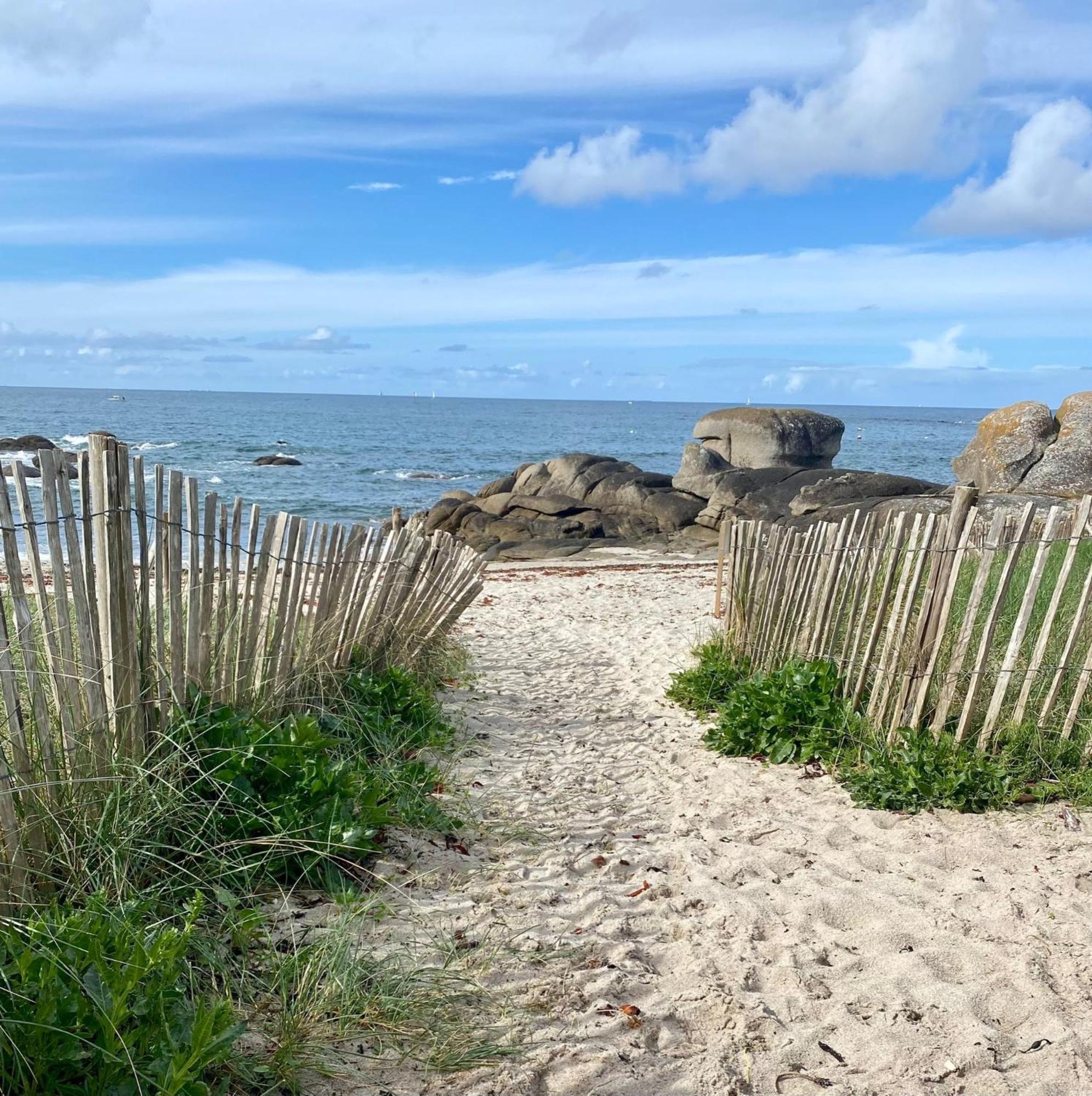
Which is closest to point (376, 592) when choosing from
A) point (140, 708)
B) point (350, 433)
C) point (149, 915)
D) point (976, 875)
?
point (140, 708)

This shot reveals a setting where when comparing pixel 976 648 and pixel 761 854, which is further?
pixel 976 648

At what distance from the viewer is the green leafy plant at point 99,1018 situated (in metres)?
2.47

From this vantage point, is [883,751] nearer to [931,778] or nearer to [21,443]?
[931,778]

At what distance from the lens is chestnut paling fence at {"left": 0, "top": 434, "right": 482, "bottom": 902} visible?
10.6 feet

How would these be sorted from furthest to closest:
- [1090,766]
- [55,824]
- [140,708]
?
[1090,766] < [140,708] < [55,824]

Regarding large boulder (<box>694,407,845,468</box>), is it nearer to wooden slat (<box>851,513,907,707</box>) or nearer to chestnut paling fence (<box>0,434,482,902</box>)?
wooden slat (<box>851,513,907,707</box>)

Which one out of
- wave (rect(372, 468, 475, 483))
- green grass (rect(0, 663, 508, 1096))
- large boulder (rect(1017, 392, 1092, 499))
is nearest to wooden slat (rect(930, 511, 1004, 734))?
green grass (rect(0, 663, 508, 1096))

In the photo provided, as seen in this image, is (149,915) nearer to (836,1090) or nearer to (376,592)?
(836,1090)

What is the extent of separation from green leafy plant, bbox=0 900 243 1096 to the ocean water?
26.8 metres

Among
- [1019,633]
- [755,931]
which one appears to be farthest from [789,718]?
[755,931]

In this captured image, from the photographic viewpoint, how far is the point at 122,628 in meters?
3.68

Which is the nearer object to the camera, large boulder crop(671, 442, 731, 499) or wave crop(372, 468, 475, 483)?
large boulder crop(671, 442, 731, 499)

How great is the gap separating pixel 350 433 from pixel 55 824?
3136 inches

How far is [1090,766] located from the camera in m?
5.17
